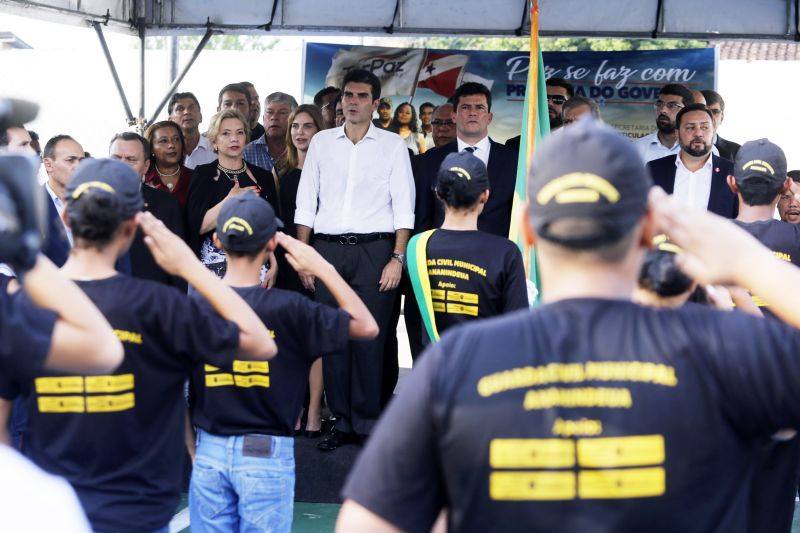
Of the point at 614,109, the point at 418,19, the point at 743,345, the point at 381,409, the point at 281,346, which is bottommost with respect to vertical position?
the point at 381,409

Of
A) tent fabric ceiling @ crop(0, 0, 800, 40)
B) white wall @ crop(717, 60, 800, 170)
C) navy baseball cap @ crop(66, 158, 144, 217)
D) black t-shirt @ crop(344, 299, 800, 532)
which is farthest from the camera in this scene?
white wall @ crop(717, 60, 800, 170)

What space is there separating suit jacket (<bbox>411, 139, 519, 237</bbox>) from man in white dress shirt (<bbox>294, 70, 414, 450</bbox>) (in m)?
0.18

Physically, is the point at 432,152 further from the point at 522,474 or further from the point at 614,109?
the point at 522,474

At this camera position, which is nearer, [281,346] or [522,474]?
[522,474]

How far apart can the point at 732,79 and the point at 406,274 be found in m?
23.5

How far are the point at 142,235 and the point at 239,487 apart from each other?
121 inches

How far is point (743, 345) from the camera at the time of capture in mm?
1632

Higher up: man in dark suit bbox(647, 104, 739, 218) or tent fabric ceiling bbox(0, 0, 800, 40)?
tent fabric ceiling bbox(0, 0, 800, 40)

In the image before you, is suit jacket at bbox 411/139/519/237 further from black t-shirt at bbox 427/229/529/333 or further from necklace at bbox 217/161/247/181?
black t-shirt at bbox 427/229/529/333

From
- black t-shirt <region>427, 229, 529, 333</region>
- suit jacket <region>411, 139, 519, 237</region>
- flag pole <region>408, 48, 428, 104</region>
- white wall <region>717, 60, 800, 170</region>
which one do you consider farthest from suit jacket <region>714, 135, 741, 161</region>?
white wall <region>717, 60, 800, 170</region>

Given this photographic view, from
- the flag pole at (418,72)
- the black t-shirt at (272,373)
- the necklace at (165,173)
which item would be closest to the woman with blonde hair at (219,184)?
the necklace at (165,173)

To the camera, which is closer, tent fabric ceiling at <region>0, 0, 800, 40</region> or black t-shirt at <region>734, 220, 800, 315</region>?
black t-shirt at <region>734, 220, 800, 315</region>

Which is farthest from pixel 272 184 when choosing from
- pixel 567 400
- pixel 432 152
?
pixel 567 400

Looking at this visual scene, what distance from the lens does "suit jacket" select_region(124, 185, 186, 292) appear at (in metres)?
6.36
